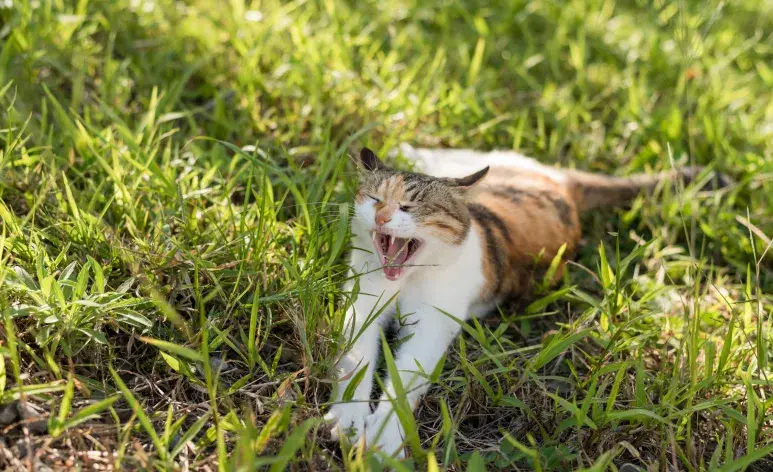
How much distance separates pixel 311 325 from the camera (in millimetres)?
2438

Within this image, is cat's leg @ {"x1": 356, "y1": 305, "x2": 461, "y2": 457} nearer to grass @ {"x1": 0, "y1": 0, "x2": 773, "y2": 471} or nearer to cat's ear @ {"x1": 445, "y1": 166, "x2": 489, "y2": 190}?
grass @ {"x1": 0, "y1": 0, "x2": 773, "y2": 471}

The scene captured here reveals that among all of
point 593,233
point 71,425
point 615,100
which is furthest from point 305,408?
point 615,100

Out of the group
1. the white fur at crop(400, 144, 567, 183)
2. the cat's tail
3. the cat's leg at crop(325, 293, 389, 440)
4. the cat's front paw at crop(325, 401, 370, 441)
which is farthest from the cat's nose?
the cat's tail

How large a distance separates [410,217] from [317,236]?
40 centimetres

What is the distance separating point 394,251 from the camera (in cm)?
259

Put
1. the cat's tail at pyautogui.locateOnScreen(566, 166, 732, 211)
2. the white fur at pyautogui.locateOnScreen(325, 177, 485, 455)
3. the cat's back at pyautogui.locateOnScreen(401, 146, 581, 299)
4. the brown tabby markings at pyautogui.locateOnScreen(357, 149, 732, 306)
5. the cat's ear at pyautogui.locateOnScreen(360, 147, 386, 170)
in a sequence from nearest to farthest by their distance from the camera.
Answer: the white fur at pyautogui.locateOnScreen(325, 177, 485, 455), the brown tabby markings at pyautogui.locateOnScreen(357, 149, 732, 306), the cat's ear at pyautogui.locateOnScreen(360, 147, 386, 170), the cat's back at pyautogui.locateOnScreen(401, 146, 581, 299), the cat's tail at pyautogui.locateOnScreen(566, 166, 732, 211)

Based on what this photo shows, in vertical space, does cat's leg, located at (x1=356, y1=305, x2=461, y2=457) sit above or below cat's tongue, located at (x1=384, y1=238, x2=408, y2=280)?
below

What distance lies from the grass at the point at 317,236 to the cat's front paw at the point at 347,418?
5cm

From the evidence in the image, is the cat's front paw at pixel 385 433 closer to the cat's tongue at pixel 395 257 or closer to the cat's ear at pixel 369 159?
the cat's tongue at pixel 395 257

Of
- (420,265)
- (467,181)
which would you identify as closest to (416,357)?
(420,265)

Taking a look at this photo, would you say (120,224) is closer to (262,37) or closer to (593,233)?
(262,37)

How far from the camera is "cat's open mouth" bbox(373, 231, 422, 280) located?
253 centimetres

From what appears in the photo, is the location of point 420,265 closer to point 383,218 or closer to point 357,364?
point 383,218

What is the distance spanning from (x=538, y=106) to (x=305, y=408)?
2.77 metres
